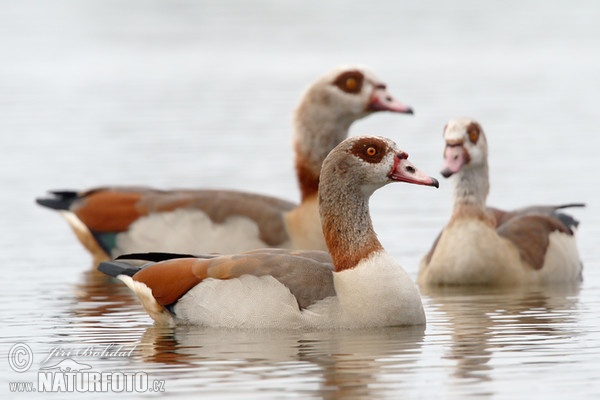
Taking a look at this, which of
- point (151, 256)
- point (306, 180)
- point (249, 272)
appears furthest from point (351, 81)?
point (249, 272)

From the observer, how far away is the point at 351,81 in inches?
709

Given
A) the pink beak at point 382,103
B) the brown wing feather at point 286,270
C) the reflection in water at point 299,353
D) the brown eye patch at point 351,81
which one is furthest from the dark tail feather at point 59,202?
the brown wing feather at point 286,270

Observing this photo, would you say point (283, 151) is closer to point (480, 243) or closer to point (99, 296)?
point (480, 243)

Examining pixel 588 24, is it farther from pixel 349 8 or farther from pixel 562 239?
pixel 562 239

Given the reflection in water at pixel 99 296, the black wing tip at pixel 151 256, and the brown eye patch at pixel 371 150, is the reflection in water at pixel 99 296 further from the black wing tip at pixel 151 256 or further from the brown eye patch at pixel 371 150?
the brown eye patch at pixel 371 150

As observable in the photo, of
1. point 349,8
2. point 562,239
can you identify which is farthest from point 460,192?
point 349,8

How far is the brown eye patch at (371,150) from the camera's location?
13.1 metres

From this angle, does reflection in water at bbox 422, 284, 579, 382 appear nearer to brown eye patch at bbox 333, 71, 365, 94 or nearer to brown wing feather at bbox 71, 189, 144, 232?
brown eye patch at bbox 333, 71, 365, 94

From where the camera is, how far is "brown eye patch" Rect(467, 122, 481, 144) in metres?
16.5

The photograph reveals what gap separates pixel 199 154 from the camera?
1092 inches

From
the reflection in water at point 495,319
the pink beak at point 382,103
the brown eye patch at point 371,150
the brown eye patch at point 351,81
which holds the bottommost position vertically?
the reflection in water at point 495,319

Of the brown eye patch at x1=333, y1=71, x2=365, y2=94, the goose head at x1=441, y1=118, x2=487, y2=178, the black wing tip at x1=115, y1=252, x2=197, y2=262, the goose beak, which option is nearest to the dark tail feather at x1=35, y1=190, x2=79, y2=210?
the brown eye patch at x1=333, y1=71, x2=365, y2=94

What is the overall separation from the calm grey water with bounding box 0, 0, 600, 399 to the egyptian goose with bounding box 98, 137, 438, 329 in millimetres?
191

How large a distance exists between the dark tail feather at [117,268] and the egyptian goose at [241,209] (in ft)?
11.2
